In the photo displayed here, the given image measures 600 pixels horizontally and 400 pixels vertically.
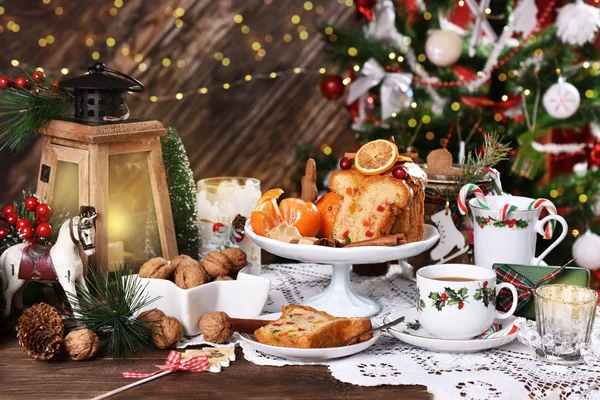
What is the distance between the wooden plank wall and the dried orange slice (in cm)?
180

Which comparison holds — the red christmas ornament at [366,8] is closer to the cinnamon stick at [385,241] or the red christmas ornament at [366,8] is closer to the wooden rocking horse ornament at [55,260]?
the cinnamon stick at [385,241]

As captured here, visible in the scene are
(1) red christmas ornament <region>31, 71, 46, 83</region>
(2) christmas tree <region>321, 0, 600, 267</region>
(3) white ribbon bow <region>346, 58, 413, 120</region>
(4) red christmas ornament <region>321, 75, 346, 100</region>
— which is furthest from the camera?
(4) red christmas ornament <region>321, 75, 346, 100</region>

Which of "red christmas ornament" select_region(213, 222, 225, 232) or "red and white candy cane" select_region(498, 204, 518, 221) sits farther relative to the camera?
"red christmas ornament" select_region(213, 222, 225, 232)

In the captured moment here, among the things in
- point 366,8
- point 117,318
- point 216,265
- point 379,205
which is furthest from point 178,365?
point 366,8

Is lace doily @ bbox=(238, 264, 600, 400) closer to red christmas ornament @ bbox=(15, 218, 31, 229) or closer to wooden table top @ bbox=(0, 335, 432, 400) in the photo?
wooden table top @ bbox=(0, 335, 432, 400)

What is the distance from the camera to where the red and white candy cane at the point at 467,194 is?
4.83 feet

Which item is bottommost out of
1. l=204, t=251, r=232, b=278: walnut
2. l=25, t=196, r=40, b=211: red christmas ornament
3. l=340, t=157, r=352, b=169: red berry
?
l=204, t=251, r=232, b=278: walnut

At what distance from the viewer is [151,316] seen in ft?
4.15

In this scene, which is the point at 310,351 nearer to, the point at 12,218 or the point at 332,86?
the point at 12,218

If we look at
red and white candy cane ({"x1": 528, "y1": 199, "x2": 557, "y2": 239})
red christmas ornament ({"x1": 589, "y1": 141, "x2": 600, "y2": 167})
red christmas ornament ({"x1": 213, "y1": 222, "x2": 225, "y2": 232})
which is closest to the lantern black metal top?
red christmas ornament ({"x1": 213, "y1": 222, "x2": 225, "y2": 232})

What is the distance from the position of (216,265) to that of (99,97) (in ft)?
1.31

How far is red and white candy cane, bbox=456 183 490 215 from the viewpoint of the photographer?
1.47 meters

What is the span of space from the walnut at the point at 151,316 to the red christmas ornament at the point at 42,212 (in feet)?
0.90

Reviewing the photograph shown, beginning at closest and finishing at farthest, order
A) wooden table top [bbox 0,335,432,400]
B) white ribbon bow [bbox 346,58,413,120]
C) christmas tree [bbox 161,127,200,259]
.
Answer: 1. wooden table top [bbox 0,335,432,400]
2. christmas tree [bbox 161,127,200,259]
3. white ribbon bow [bbox 346,58,413,120]
